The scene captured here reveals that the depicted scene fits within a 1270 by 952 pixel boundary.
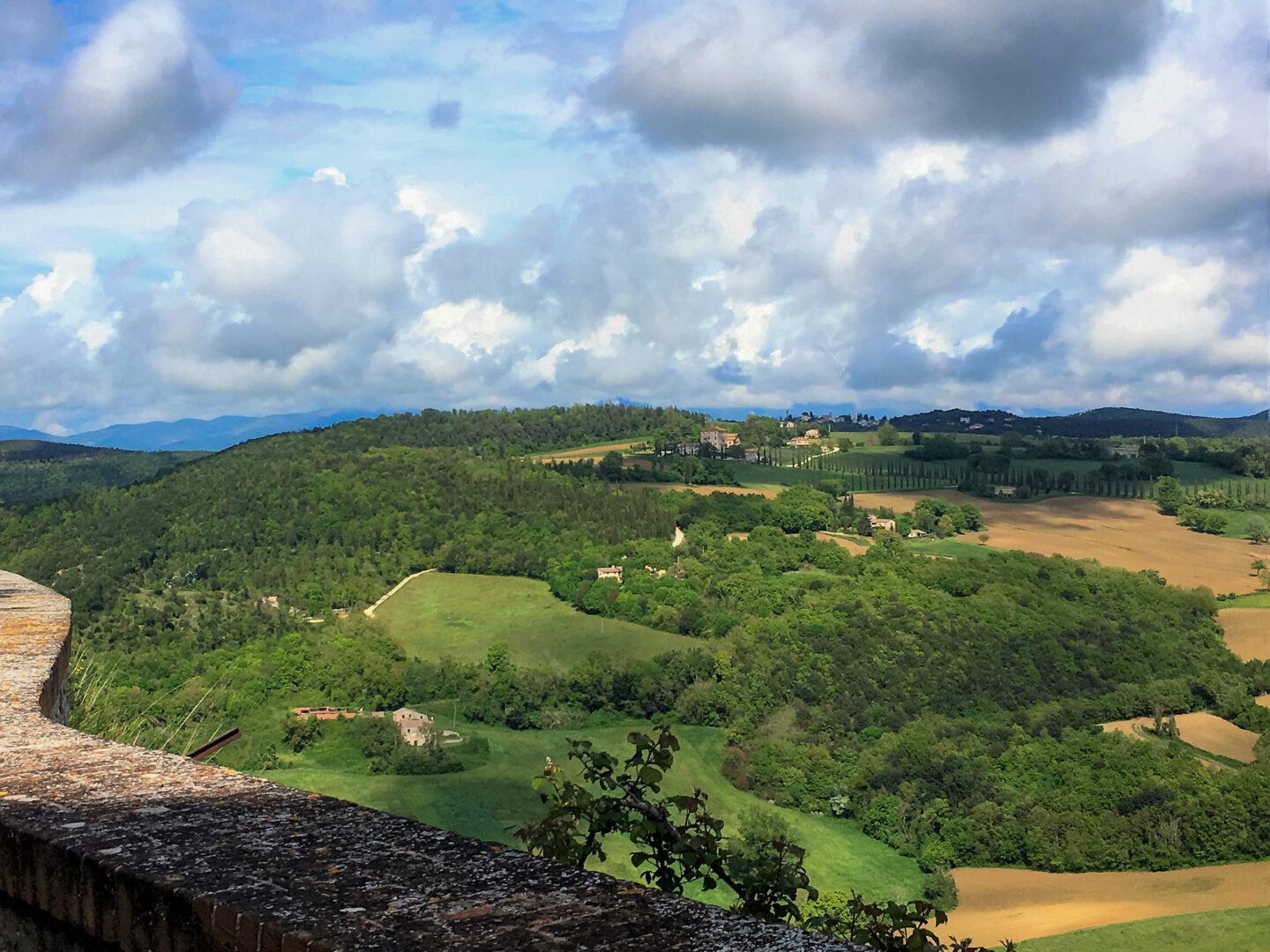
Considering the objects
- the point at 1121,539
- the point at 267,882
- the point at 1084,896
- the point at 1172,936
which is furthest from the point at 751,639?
the point at 267,882

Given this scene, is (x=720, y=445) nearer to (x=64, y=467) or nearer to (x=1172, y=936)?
(x=64, y=467)

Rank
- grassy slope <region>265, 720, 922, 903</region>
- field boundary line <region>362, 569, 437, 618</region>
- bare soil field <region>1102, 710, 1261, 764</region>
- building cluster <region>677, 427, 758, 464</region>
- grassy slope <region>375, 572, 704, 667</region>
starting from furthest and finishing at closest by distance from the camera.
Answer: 1. building cluster <region>677, 427, 758, 464</region>
2. field boundary line <region>362, 569, 437, 618</region>
3. grassy slope <region>375, 572, 704, 667</region>
4. bare soil field <region>1102, 710, 1261, 764</region>
5. grassy slope <region>265, 720, 922, 903</region>

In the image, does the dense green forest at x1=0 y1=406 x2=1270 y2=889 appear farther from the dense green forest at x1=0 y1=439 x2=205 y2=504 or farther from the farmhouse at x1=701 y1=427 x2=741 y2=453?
the farmhouse at x1=701 y1=427 x2=741 y2=453

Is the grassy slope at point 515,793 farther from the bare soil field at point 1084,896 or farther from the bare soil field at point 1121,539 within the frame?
the bare soil field at point 1121,539

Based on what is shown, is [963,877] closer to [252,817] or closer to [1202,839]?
[1202,839]

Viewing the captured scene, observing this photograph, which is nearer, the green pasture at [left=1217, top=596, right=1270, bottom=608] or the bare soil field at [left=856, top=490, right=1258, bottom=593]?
the green pasture at [left=1217, top=596, right=1270, bottom=608]

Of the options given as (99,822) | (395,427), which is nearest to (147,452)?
(395,427)

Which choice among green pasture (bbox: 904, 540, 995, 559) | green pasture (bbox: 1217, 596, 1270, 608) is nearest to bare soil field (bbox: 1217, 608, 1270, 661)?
green pasture (bbox: 1217, 596, 1270, 608)
